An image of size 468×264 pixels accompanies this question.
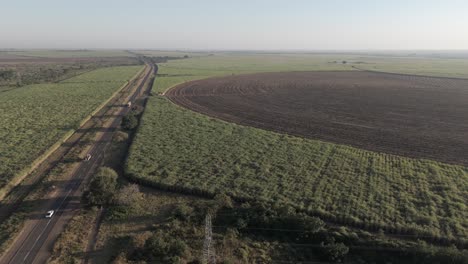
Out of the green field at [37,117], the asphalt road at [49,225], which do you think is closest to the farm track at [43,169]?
the green field at [37,117]

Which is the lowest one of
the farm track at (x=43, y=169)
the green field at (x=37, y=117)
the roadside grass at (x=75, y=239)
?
the roadside grass at (x=75, y=239)

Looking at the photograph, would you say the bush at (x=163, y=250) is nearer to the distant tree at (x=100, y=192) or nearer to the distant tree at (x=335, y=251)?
the distant tree at (x=100, y=192)

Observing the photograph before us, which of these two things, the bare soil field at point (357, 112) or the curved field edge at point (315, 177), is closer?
the curved field edge at point (315, 177)

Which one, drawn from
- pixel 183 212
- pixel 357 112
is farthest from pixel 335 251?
pixel 357 112

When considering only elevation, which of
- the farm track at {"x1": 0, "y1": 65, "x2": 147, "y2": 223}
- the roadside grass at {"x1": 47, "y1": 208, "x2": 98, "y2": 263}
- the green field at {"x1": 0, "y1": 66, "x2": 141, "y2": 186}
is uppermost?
the green field at {"x1": 0, "y1": 66, "x2": 141, "y2": 186}

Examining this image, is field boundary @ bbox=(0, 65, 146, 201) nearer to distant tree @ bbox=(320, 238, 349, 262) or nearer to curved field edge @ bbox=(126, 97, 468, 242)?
curved field edge @ bbox=(126, 97, 468, 242)

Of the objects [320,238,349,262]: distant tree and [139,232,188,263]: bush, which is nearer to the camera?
[139,232,188,263]: bush

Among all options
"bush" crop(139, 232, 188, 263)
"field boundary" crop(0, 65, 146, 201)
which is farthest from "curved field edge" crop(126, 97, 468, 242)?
"field boundary" crop(0, 65, 146, 201)
